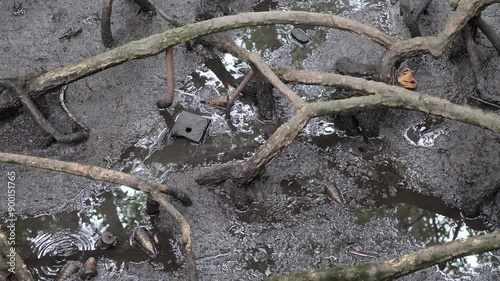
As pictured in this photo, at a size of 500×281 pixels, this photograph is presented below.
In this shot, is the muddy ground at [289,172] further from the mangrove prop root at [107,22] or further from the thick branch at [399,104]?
the thick branch at [399,104]

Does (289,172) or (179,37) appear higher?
(179,37)

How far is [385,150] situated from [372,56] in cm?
82

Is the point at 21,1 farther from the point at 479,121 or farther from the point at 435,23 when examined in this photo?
the point at 479,121

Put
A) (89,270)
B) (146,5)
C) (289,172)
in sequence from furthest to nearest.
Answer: (146,5) < (289,172) < (89,270)

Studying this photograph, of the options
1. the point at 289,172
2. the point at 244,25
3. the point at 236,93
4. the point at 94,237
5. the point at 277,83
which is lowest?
the point at 94,237

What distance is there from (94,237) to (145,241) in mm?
297

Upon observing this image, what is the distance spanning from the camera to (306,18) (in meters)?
3.79

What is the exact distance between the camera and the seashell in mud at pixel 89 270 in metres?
3.23

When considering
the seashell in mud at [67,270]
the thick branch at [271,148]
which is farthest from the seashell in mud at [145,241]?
the thick branch at [271,148]

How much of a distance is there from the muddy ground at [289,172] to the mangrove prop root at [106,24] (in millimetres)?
82

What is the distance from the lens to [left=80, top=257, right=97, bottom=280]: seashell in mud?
10.6ft

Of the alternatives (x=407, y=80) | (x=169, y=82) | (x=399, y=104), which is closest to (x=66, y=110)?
(x=169, y=82)

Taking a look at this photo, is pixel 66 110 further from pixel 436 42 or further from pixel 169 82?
pixel 436 42

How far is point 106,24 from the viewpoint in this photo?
14.1 feet
